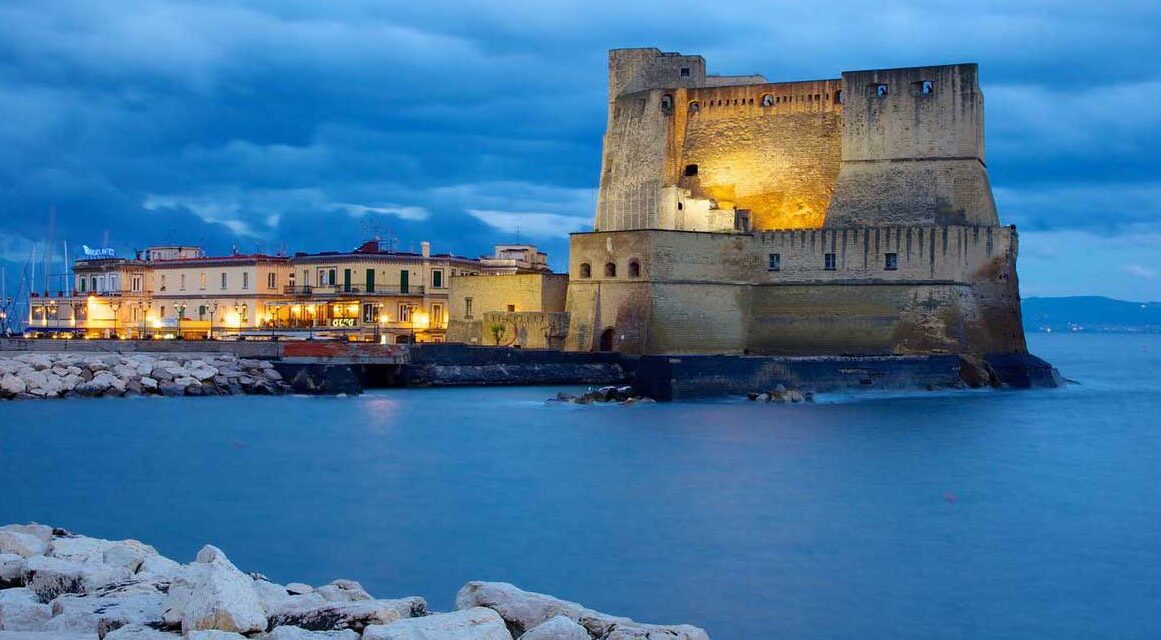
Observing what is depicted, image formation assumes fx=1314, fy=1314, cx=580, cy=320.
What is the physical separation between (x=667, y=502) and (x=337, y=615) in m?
7.25

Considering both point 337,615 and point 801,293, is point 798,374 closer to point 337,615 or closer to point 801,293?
point 801,293

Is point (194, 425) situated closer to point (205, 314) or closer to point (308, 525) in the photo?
point (308, 525)

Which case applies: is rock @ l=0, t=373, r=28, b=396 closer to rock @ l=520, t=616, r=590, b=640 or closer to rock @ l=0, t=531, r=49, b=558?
rock @ l=0, t=531, r=49, b=558

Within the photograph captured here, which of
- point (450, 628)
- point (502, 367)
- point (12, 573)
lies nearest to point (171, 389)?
point (502, 367)

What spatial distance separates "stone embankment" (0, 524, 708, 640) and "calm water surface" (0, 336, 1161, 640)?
1.75 m

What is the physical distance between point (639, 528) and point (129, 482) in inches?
242

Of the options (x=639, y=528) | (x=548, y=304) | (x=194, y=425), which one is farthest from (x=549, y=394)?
(x=639, y=528)

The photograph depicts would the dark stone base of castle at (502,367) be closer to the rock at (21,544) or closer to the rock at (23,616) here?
the rock at (21,544)

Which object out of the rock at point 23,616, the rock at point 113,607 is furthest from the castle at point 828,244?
the rock at point 23,616

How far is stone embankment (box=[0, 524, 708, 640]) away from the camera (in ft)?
21.1

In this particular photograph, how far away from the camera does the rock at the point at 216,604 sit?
6.45 meters

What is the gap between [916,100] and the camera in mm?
29641

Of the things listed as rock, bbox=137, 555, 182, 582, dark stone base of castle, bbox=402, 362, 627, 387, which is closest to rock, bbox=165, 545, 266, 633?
rock, bbox=137, 555, 182, 582

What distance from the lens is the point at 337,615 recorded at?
6.69 m
